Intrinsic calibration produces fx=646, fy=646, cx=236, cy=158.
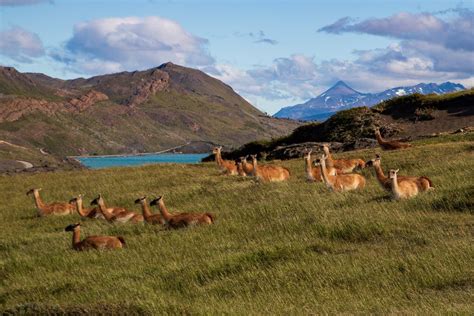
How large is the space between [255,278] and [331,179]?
1096 centimetres

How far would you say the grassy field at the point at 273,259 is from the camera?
37.0 ft

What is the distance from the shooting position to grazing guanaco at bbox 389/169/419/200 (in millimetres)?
19398

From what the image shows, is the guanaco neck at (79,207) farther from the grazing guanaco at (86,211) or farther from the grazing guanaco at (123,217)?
the grazing guanaco at (123,217)

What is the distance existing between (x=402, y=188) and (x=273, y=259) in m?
7.26

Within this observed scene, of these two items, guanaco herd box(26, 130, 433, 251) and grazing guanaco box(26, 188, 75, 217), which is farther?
grazing guanaco box(26, 188, 75, 217)

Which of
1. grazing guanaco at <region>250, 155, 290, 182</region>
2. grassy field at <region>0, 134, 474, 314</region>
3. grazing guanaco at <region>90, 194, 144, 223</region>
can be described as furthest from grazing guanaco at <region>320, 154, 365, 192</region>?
grazing guanaco at <region>90, 194, 144, 223</region>

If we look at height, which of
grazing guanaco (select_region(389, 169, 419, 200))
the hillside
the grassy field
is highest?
the hillside

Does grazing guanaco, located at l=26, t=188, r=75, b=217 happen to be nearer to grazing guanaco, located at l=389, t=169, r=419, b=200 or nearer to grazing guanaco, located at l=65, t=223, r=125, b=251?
grazing guanaco, located at l=65, t=223, r=125, b=251

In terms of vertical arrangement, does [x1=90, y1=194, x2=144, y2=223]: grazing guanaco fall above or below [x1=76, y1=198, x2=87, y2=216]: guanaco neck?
below

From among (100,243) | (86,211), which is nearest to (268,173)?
(86,211)

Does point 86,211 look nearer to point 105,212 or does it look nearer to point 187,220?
point 105,212

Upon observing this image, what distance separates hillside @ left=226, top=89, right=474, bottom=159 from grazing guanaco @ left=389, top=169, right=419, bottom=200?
25.3m

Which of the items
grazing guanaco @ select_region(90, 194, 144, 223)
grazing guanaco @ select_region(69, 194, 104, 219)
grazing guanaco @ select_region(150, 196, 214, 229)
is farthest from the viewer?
grazing guanaco @ select_region(69, 194, 104, 219)

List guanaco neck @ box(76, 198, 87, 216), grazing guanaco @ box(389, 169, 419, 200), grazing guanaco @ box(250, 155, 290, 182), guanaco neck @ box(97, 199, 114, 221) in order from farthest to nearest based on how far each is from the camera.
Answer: grazing guanaco @ box(250, 155, 290, 182)
guanaco neck @ box(76, 198, 87, 216)
guanaco neck @ box(97, 199, 114, 221)
grazing guanaco @ box(389, 169, 419, 200)
